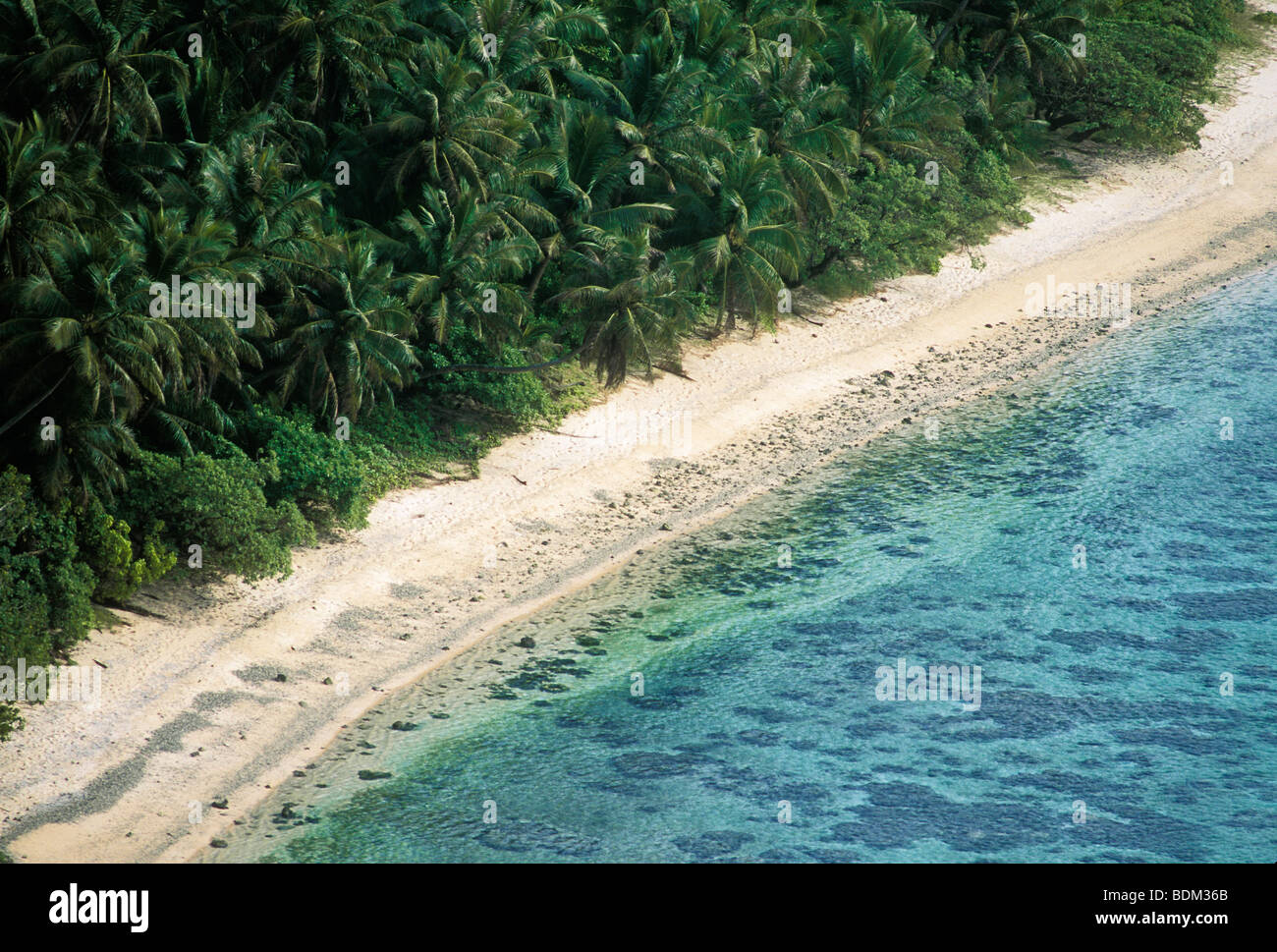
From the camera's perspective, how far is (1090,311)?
161ft

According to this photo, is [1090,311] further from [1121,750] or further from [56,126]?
[56,126]

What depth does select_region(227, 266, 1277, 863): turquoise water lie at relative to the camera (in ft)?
85.8

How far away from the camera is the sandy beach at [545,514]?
1025 inches

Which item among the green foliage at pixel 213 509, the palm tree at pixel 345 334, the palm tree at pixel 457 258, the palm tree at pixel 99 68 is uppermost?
the palm tree at pixel 99 68

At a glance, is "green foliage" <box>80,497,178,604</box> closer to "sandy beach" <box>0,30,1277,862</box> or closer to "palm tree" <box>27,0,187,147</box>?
"sandy beach" <box>0,30,1277,862</box>

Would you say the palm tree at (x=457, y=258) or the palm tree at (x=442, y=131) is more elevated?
the palm tree at (x=442, y=131)

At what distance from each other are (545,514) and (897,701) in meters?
9.96

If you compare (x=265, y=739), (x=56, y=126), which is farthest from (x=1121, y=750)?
(x=56, y=126)

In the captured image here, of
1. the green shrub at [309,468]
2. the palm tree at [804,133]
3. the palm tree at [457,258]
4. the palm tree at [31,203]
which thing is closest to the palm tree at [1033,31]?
the palm tree at [804,133]

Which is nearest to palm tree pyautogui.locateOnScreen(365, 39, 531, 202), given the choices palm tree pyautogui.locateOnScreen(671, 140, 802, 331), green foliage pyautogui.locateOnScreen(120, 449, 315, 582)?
palm tree pyautogui.locateOnScreen(671, 140, 802, 331)

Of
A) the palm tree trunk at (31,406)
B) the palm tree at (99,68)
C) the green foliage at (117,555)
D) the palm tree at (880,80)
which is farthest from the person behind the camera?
the palm tree at (880,80)

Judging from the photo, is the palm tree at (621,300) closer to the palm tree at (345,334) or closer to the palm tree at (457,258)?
the palm tree at (457,258)

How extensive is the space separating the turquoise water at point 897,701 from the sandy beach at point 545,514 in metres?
1.09

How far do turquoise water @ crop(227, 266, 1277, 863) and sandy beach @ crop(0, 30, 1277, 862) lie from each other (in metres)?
1.09
